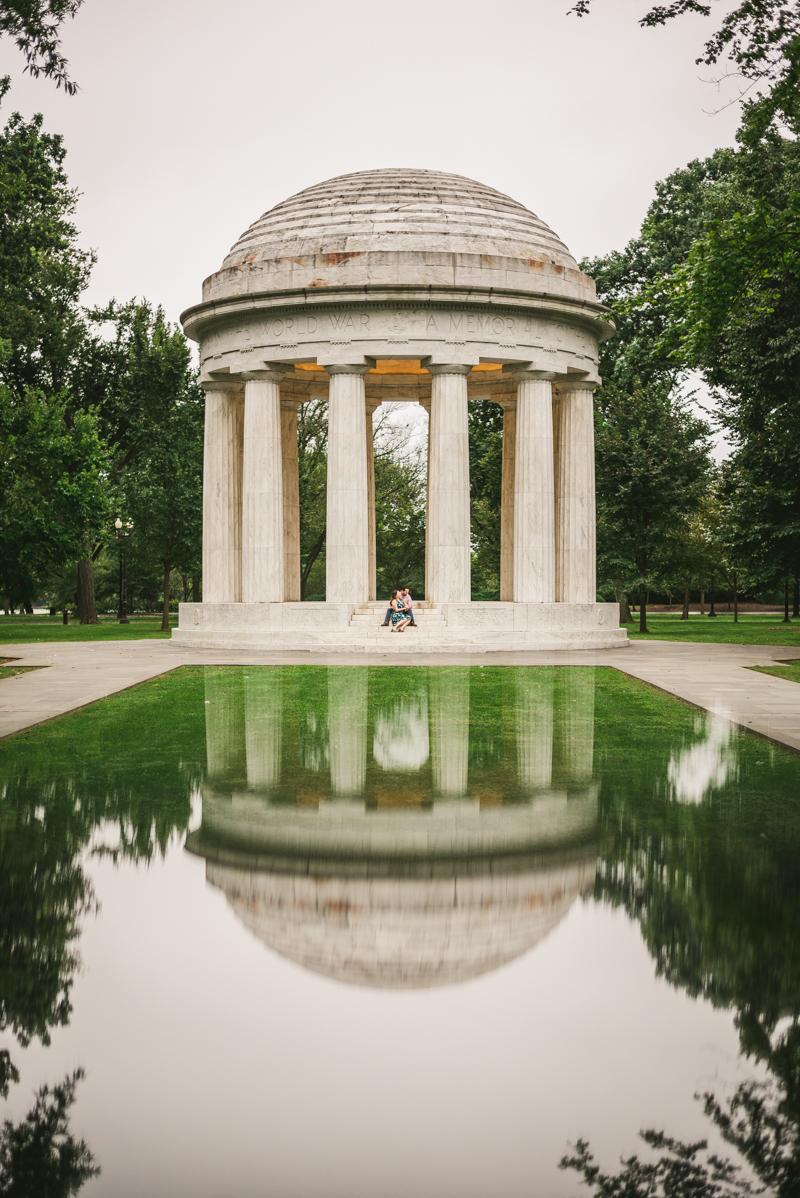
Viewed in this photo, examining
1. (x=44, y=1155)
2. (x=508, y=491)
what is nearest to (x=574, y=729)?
(x=44, y=1155)

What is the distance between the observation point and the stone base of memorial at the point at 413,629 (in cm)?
3762

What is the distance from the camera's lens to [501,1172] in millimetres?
4336

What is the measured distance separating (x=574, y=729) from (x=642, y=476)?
4322 centimetres

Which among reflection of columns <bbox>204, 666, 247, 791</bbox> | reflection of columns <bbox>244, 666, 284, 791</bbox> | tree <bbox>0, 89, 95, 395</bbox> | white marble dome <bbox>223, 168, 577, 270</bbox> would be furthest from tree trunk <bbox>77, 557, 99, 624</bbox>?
reflection of columns <bbox>204, 666, 247, 791</bbox>

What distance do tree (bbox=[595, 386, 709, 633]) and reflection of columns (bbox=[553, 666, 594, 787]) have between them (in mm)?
33141

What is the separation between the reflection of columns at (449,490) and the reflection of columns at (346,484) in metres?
2.75

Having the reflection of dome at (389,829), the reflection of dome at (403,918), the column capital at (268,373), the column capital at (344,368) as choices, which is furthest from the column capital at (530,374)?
the reflection of dome at (403,918)

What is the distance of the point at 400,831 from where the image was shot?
31.8 ft

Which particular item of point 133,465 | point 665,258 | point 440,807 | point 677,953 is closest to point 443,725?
point 440,807

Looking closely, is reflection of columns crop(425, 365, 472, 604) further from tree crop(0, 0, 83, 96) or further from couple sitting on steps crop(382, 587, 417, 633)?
tree crop(0, 0, 83, 96)

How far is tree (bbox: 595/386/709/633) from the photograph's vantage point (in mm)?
57875

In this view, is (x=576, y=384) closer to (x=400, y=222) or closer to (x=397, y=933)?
(x=400, y=222)

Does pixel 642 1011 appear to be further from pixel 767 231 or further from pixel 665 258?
→ pixel 665 258

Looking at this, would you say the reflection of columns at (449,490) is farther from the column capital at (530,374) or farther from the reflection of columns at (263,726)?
the reflection of columns at (263,726)
